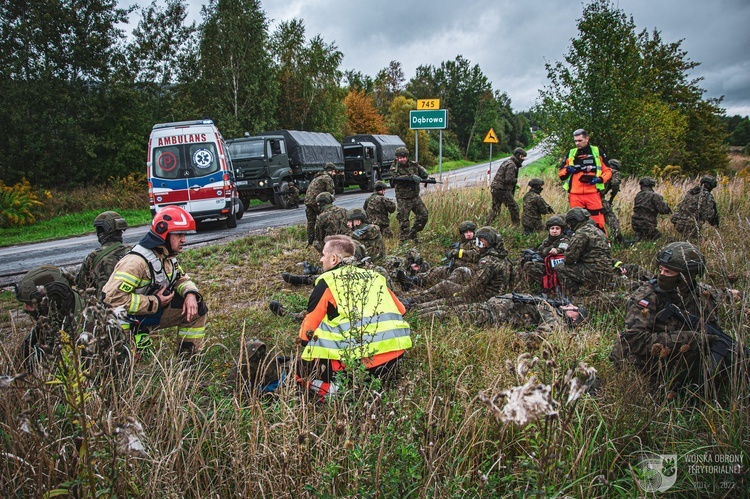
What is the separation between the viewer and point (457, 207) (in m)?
10.9

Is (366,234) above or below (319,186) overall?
below

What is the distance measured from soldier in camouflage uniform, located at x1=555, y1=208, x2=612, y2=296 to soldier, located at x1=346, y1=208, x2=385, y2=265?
2504 mm

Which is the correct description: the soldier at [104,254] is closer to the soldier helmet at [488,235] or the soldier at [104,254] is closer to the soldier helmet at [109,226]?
the soldier helmet at [109,226]

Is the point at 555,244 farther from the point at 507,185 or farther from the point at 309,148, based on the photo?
the point at 309,148

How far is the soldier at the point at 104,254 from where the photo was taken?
14.1ft

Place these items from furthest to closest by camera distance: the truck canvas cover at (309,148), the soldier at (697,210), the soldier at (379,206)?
the truck canvas cover at (309,148), the soldier at (379,206), the soldier at (697,210)

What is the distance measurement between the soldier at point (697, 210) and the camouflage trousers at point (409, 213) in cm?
449

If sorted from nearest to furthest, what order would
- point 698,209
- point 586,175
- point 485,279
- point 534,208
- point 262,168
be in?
point 485,279 < point 586,175 < point 698,209 < point 534,208 < point 262,168

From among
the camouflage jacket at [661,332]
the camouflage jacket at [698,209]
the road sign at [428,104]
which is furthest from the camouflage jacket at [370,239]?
the road sign at [428,104]

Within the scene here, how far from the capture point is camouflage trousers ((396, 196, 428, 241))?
9.44m

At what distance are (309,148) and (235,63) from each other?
32.6 ft

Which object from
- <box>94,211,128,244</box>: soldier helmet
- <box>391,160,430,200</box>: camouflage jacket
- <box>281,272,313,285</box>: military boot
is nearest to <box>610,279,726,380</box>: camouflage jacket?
<box>94,211,128,244</box>: soldier helmet

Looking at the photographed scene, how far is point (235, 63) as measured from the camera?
25.3 meters

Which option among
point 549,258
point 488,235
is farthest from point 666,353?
point 549,258
